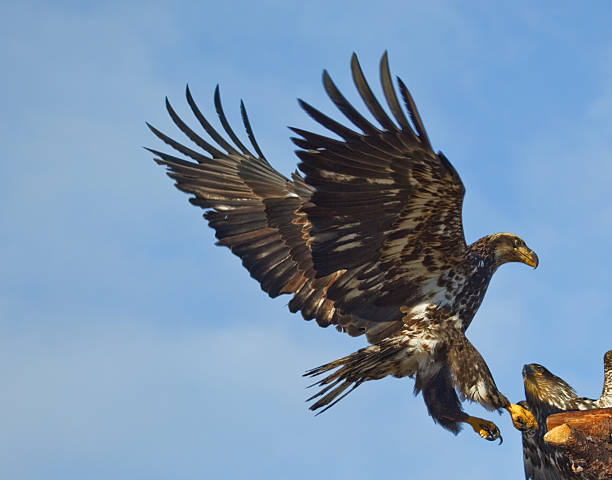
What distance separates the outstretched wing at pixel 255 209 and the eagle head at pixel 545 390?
171 centimetres

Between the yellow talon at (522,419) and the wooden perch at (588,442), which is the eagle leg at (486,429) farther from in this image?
the wooden perch at (588,442)

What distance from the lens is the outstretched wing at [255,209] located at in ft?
28.7

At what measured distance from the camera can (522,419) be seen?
6.96 meters

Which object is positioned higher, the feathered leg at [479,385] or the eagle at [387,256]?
the eagle at [387,256]

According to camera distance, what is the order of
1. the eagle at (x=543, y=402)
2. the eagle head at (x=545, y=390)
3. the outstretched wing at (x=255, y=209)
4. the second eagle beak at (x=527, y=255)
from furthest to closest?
the outstretched wing at (x=255, y=209) → the second eagle beak at (x=527, y=255) → the eagle head at (x=545, y=390) → the eagle at (x=543, y=402)

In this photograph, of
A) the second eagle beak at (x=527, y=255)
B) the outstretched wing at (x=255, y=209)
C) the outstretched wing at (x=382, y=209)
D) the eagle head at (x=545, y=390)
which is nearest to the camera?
the outstretched wing at (x=382, y=209)

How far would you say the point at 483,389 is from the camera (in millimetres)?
7086

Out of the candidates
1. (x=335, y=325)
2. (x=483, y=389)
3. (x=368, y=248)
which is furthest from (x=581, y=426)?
(x=335, y=325)

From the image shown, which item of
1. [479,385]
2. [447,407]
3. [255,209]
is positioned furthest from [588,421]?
[255,209]

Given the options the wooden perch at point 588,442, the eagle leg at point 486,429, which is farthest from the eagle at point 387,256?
the wooden perch at point 588,442

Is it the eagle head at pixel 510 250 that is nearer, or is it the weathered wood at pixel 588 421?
the weathered wood at pixel 588 421

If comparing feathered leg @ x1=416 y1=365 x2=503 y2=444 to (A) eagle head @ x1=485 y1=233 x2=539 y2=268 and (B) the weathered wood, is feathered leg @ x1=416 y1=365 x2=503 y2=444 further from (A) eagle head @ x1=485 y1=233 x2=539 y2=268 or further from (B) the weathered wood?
(A) eagle head @ x1=485 y1=233 x2=539 y2=268

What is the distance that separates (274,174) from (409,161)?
3.44 m

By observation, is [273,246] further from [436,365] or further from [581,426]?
[581,426]
